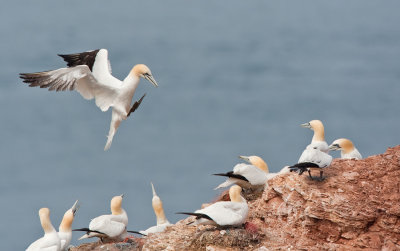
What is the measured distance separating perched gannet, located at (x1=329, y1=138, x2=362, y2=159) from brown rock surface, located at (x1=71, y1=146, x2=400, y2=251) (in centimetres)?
222

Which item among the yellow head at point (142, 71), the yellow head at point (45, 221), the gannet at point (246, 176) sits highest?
the yellow head at point (142, 71)

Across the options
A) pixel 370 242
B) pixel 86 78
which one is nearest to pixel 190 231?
pixel 370 242

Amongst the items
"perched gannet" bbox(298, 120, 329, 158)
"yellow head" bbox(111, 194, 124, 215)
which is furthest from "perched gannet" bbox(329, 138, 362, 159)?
"yellow head" bbox(111, 194, 124, 215)

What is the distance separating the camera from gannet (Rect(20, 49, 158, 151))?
60.0ft

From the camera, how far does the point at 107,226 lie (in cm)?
1636

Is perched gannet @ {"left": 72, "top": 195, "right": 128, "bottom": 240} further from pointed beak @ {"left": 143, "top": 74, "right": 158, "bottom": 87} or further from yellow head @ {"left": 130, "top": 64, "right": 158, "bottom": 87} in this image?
yellow head @ {"left": 130, "top": 64, "right": 158, "bottom": 87}

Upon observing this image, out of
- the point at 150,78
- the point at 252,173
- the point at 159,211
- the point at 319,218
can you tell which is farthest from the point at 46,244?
the point at 319,218

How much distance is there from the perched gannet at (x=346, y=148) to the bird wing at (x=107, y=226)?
4881mm

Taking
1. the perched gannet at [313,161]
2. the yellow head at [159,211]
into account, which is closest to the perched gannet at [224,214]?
the perched gannet at [313,161]

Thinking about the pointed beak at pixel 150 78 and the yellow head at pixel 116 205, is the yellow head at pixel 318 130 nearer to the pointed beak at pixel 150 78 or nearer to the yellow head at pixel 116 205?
the pointed beak at pixel 150 78

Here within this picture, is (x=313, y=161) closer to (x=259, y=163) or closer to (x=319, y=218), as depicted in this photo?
(x=319, y=218)

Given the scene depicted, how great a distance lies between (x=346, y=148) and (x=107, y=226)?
5362 mm

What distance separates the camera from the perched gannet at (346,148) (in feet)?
60.3

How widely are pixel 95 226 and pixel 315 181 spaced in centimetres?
406
